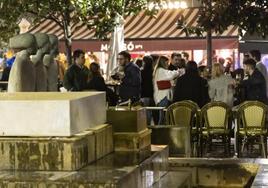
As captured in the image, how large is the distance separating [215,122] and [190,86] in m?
1.08

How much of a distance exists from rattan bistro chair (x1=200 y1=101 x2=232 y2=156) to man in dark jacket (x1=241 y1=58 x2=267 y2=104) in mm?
1021

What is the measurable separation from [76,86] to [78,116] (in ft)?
29.7

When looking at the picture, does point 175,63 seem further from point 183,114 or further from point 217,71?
point 183,114

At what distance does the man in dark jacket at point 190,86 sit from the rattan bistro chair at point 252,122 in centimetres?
129

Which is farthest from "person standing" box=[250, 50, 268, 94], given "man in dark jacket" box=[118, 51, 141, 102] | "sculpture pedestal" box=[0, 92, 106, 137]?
"sculpture pedestal" box=[0, 92, 106, 137]

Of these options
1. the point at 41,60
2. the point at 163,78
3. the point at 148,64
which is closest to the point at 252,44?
the point at 148,64

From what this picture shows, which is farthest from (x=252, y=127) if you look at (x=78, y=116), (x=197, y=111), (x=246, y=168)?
(x=78, y=116)

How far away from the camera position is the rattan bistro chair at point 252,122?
11.6 meters

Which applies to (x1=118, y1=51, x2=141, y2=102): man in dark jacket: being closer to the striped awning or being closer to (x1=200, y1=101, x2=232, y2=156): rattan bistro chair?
(x1=200, y1=101, x2=232, y2=156): rattan bistro chair

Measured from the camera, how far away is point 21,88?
20.9 ft

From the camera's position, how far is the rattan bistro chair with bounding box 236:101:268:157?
11.6 metres

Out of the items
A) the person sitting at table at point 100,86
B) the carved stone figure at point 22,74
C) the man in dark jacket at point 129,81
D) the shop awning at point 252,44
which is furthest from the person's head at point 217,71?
the carved stone figure at point 22,74

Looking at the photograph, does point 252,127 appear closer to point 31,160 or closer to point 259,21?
point 259,21

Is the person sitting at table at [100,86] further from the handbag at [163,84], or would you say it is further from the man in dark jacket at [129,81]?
the handbag at [163,84]
